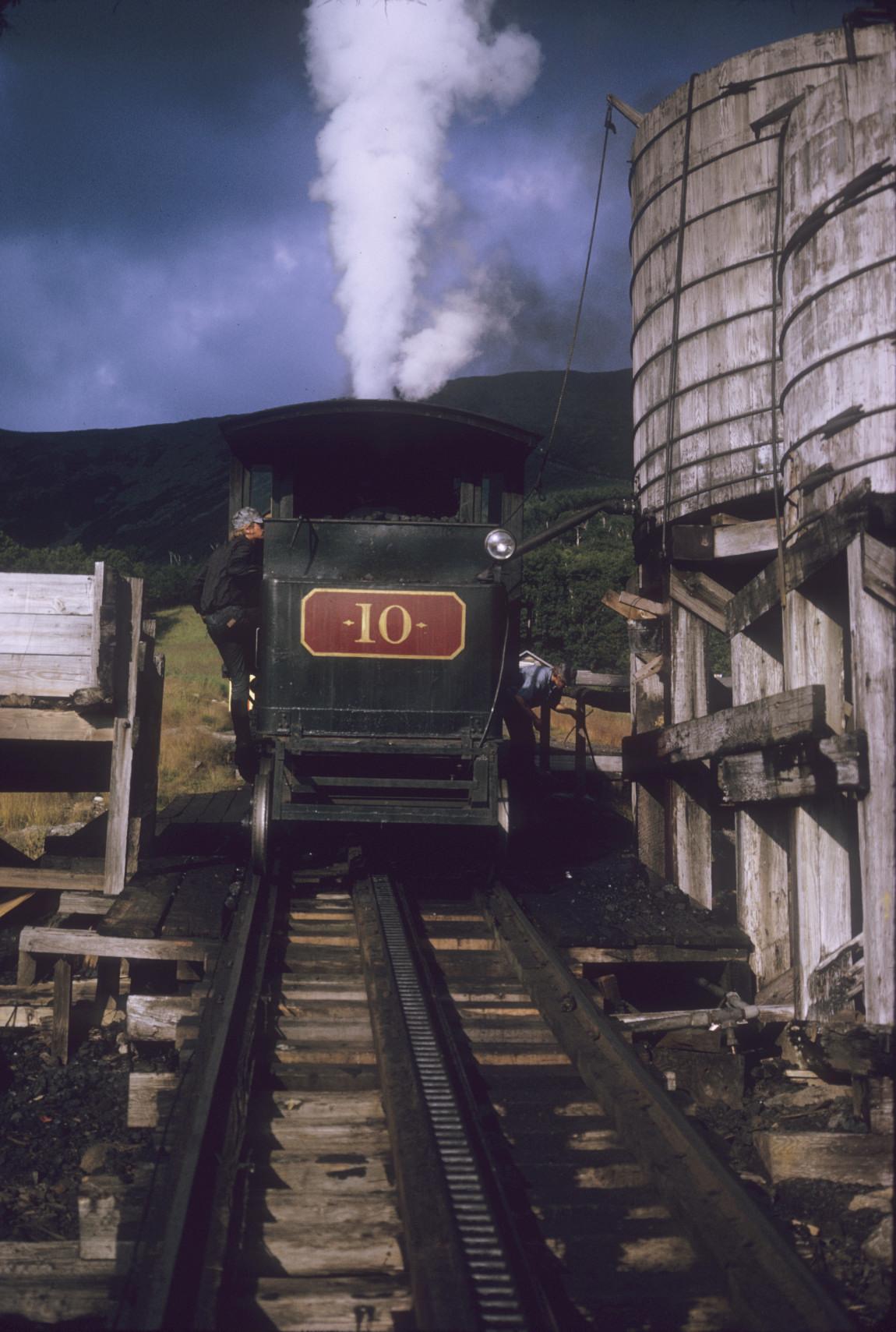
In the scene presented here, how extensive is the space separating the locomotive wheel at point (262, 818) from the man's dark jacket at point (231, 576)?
1.29 metres

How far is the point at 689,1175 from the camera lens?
3.58m

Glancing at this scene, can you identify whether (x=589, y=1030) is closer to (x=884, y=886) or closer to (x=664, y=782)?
(x=884, y=886)

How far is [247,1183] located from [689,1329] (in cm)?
149

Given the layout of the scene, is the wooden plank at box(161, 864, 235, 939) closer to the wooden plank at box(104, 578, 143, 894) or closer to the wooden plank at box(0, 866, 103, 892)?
the wooden plank at box(104, 578, 143, 894)

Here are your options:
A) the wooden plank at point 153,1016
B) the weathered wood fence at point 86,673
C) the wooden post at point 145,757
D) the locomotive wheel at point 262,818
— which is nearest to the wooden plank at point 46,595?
the weathered wood fence at point 86,673

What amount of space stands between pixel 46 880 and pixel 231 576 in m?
2.69

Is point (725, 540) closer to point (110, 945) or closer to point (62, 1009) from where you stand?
point (110, 945)

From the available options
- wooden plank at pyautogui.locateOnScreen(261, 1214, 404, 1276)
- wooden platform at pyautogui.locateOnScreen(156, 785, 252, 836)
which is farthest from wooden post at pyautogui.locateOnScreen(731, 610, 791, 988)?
wooden platform at pyautogui.locateOnScreen(156, 785, 252, 836)

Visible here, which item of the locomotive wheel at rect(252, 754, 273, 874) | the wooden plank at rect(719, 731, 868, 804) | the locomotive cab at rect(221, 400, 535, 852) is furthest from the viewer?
the locomotive cab at rect(221, 400, 535, 852)

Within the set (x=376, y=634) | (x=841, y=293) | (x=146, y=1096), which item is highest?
(x=841, y=293)

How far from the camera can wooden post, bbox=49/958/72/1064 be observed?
21.1 feet

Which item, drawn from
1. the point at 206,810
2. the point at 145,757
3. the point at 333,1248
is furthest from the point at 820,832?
the point at 206,810

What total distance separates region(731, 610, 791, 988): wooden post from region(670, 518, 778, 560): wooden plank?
2.64 ft

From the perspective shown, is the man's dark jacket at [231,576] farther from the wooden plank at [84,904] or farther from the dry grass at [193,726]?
the dry grass at [193,726]
